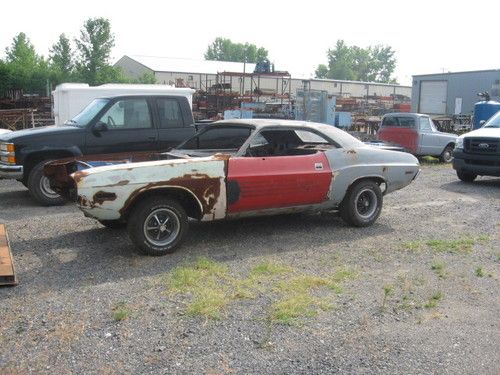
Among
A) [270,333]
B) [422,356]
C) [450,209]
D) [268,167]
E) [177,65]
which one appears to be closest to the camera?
[422,356]

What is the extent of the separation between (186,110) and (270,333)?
6.14 meters

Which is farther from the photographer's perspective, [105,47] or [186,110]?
[105,47]

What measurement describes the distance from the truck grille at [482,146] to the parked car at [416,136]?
372 centimetres

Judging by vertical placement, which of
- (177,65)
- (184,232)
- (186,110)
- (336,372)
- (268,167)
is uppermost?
(177,65)

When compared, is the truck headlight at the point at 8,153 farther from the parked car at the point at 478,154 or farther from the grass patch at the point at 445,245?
the parked car at the point at 478,154

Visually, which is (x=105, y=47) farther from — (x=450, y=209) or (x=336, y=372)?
(x=336, y=372)

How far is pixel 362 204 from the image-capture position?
750 cm

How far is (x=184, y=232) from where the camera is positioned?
6.00 metres

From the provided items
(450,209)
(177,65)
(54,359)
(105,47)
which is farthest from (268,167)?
(177,65)

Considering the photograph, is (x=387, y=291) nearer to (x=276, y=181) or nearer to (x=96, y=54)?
(x=276, y=181)

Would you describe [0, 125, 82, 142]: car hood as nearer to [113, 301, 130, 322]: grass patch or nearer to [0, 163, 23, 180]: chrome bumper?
[0, 163, 23, 180]: chrome bumper

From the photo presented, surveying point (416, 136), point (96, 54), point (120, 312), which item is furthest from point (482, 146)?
point (96, 54)

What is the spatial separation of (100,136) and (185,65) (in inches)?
2099

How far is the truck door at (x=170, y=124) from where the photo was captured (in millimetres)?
9188
